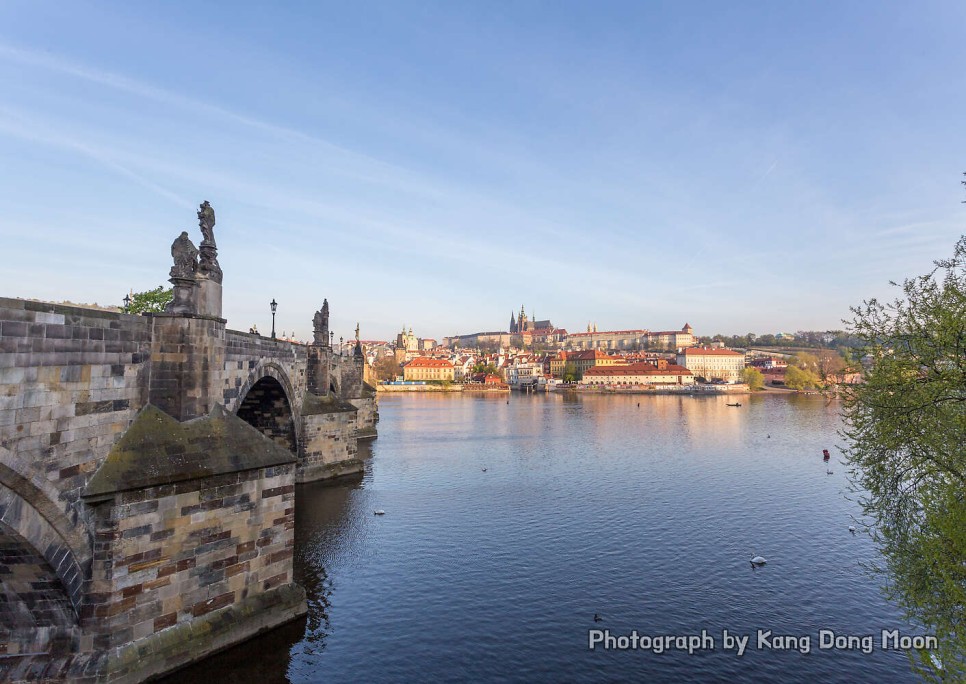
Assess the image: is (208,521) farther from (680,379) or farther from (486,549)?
(680,379)

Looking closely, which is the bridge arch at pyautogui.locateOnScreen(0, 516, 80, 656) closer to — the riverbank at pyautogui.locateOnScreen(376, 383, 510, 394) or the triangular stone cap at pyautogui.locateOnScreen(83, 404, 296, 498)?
the triangular stone cap at pyautogui.locateOnScreen(83, 404, 296, 498)

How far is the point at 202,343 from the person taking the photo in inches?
586

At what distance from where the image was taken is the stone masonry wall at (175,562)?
11891mm

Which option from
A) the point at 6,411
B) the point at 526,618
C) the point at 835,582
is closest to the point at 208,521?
the point at 6,411

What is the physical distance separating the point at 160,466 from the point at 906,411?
1754cm

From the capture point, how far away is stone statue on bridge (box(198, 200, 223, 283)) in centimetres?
1606

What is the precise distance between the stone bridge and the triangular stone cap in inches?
1.3

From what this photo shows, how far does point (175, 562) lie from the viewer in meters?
13.0

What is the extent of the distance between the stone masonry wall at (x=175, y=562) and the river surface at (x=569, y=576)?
1.25 m

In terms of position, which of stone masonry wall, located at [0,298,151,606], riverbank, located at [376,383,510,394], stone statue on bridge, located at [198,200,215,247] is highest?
stone statue on bridge, located at [198,200,215,247]

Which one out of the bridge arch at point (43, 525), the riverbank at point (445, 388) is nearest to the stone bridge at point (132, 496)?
the bridge arch at point (43, 525)

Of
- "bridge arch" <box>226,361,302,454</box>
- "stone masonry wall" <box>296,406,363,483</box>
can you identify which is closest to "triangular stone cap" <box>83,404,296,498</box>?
"bridge arch" <box>226,361,302,454</box>

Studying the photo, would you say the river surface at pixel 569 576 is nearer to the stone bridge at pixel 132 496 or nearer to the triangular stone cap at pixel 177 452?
the stone bridge at pixel 132 496

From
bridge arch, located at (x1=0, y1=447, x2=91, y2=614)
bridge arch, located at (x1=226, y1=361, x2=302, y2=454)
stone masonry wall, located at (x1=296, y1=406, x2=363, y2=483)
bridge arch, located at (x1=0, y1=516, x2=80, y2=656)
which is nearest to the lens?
bridge arch, located at (x1=0, y1=447, x2=91, y2=614)
